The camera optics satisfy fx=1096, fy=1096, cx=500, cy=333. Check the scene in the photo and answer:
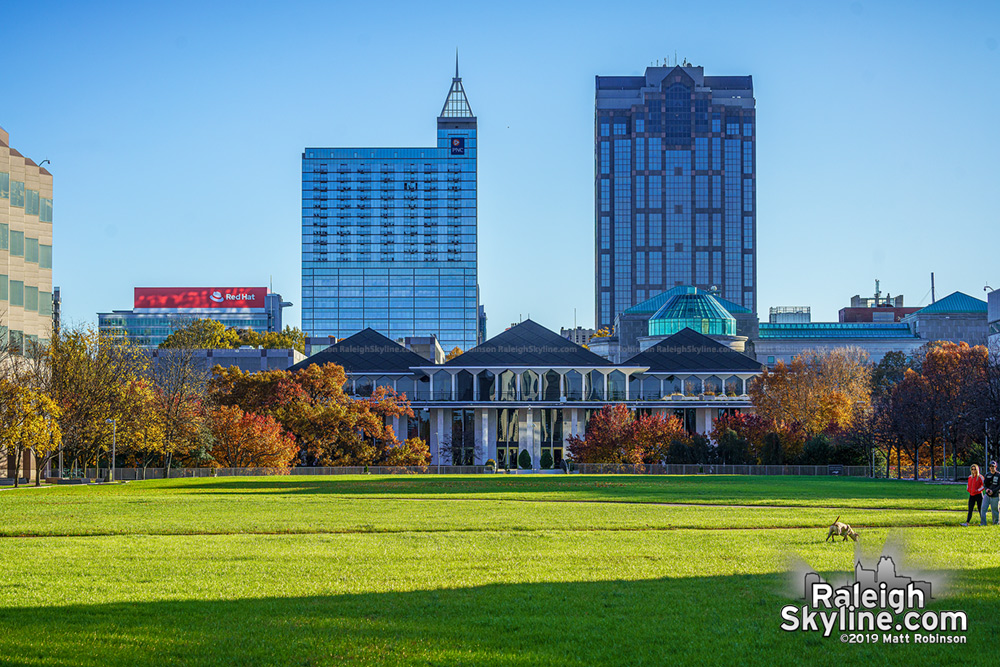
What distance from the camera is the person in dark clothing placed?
28.6m

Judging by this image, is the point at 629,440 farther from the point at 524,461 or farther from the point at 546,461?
the point at 524,461

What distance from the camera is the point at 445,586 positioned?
55.9 ft

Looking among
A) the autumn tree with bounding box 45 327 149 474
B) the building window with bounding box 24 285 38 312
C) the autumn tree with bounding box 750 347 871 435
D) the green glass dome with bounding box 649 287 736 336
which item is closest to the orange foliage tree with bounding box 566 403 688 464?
the autumn tree with bounding box 750 347 871 435

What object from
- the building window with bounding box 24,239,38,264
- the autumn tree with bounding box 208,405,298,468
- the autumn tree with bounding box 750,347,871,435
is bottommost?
the autumn tree with bounding box 208,405,298,468

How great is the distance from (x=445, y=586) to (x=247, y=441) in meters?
66.9

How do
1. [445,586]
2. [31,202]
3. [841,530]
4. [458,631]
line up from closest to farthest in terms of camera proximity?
1. [458,631]
2. [445,586]
3. [841,530]
4. [31,202]

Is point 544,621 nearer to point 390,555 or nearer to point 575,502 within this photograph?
point 390,555

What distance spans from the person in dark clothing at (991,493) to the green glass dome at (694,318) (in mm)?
137177

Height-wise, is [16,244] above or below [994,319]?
above

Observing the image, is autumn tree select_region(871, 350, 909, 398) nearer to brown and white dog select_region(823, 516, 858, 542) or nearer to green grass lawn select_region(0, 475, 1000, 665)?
green grass lawn select_region(0, 475, 1000, 665)

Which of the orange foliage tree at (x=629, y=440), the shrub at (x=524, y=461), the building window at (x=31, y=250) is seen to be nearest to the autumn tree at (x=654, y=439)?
the orange foliage tree at (x=629, y=440)

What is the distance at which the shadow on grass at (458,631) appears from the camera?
482 inches

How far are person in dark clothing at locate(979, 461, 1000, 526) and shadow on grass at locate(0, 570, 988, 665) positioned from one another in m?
14.3

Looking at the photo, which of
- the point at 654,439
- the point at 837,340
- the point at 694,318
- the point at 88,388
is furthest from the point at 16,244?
the point at 837,340
